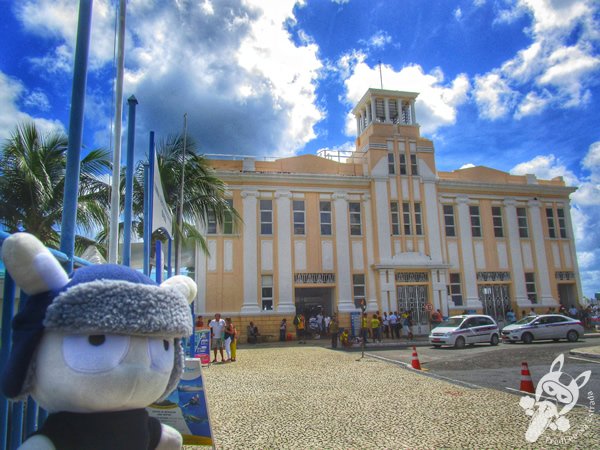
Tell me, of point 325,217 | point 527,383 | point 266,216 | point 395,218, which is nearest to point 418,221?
point 395,218

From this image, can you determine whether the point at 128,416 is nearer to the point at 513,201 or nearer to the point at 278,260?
the point at 278,260

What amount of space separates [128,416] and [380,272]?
77.1 ft

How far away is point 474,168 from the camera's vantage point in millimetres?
28938

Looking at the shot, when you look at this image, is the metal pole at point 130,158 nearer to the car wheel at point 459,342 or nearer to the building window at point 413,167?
the car wheel at point 459,342

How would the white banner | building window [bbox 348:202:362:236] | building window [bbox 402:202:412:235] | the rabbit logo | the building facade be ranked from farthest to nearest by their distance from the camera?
building window [bbox 402:202:412:235]
building window [bbox 348:202:362:236]
the building facade
the white banner
the rabbit logo

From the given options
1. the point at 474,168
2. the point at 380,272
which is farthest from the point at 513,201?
the point at 380,272

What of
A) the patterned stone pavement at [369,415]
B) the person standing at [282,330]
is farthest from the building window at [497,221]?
the patterned stone pavement at [369,415]

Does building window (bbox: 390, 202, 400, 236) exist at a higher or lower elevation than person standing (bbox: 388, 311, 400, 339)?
higher

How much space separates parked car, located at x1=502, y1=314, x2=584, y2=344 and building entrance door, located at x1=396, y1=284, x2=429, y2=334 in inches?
214

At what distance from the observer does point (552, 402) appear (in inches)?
289

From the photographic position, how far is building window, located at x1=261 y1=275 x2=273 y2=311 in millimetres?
24041

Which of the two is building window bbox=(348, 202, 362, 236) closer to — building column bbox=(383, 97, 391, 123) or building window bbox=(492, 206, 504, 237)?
building column bbox=(383, 97, 391, 123)

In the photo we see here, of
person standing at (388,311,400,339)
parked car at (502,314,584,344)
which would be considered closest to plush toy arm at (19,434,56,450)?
parked car at (502,314,584,344)

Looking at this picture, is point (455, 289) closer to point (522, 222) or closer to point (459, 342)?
point (522, 222)
